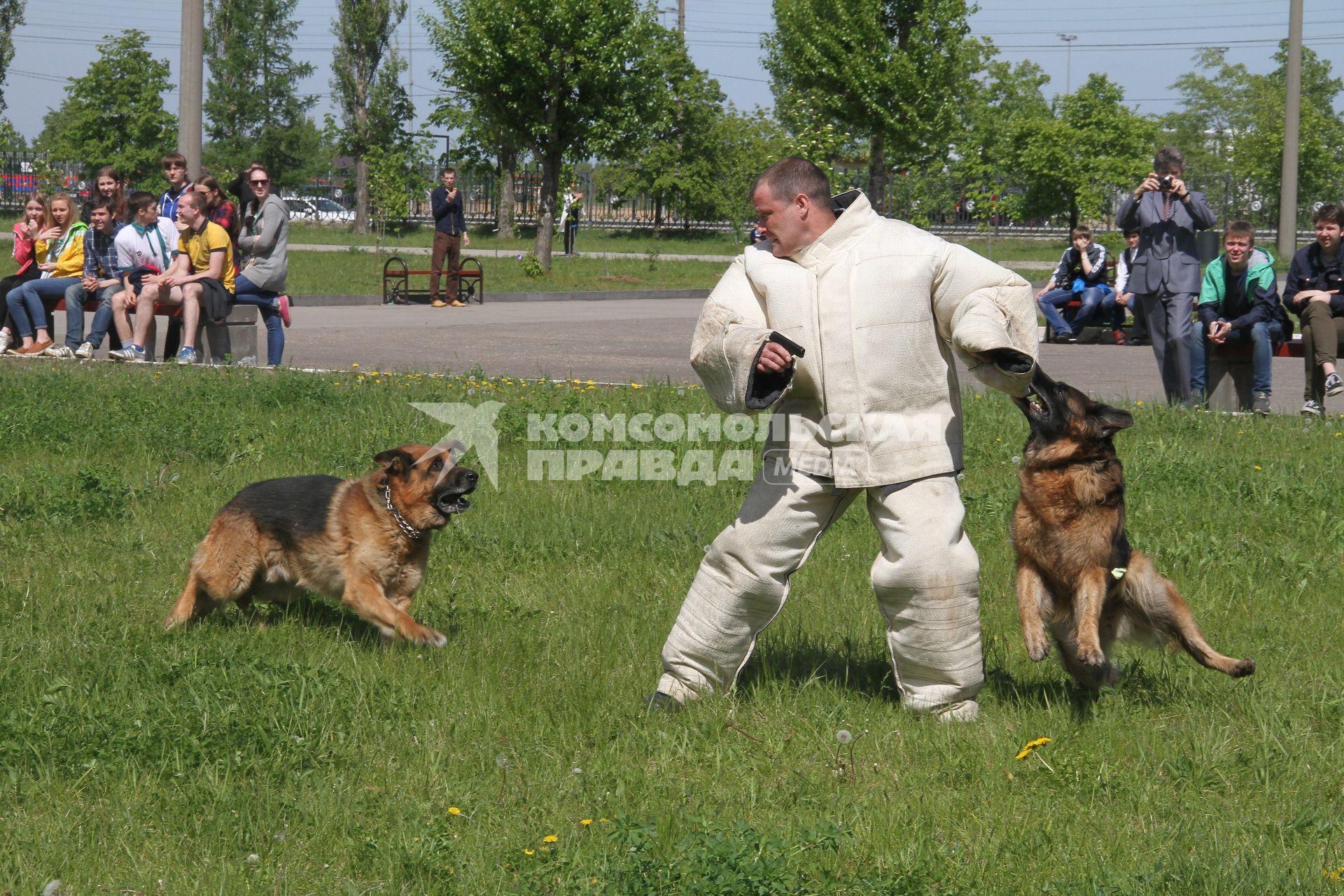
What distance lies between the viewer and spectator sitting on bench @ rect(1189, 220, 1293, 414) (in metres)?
11.3

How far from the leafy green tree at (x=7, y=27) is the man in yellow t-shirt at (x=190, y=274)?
1939 inches

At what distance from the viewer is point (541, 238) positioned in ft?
102

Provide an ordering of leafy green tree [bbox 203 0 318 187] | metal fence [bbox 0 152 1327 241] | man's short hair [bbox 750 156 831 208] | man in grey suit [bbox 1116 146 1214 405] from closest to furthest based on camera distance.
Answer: man's short hair [bbox 750 156 831 208] < man in grey suit [bbox 1116 146 1214 405] < metal fence [bbox 0 152 1327 241] < leafy green tree [bbox 203 0 318 187]

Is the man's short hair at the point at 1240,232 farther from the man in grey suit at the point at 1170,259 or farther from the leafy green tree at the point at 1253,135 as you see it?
the leafy green tree at the point at 1253,135

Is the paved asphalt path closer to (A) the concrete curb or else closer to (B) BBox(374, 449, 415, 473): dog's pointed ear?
(A) the concrete curb

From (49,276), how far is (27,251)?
0.59 meters

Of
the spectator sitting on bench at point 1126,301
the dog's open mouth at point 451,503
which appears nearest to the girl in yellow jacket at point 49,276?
the dog's open mouth at point 451,503

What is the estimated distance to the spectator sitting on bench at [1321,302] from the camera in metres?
11.1

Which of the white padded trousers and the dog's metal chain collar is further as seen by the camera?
the dog's metal chain collar

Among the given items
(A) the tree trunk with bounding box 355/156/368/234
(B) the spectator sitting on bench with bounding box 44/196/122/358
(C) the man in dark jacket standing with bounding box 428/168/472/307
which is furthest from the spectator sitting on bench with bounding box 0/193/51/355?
(A) the tree trunk with bounding box 355/156/368/234

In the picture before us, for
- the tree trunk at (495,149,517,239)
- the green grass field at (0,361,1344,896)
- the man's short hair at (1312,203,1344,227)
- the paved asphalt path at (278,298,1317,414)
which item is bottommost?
the green grass field at (0,361,1344,896)

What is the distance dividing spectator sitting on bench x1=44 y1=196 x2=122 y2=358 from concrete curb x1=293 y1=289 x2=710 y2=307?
8.26 metres

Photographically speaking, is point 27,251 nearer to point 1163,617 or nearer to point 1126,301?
point 1163,617

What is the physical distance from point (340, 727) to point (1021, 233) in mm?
51470
